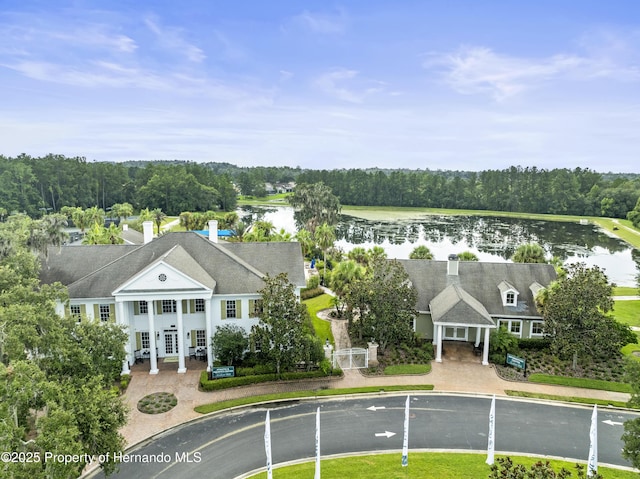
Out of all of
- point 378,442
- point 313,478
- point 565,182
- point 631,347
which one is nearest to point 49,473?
point 313,478

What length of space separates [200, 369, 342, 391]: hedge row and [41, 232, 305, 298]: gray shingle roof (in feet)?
17.5

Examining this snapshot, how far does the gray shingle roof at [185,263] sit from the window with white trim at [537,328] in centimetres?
→ 1689

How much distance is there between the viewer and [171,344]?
30.4 metres

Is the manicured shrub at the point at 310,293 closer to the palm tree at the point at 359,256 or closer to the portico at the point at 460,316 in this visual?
the palm tree at the point at 359,256

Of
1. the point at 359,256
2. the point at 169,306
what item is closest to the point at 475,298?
the point at 359,256

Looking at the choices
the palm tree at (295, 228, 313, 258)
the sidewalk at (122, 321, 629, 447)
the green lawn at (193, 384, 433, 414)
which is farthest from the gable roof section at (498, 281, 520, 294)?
the palm tree at (295, 228, 313, 258)

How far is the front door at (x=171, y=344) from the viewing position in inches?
1188

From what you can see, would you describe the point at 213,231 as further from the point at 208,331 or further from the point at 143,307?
the point at 208,331

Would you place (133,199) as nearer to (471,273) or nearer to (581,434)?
(471,273)

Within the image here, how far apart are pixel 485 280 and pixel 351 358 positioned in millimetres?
12577

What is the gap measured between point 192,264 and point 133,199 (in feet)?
330

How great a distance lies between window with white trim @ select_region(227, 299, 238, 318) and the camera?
29.7m

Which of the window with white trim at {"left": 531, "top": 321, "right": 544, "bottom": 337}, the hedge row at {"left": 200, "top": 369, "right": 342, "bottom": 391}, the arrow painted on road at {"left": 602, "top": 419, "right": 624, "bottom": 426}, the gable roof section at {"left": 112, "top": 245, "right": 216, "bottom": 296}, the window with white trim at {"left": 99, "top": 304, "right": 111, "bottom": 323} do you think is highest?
the gable roof section at {"left": 112, "top": 245, "right": 216, "bottom": 296}

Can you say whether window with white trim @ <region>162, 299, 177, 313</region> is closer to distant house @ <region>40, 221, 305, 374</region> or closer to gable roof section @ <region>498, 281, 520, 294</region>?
distant house @ <region>40, 221, 305, 374</region>
